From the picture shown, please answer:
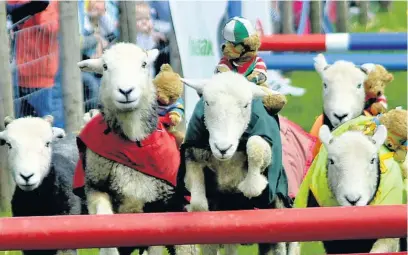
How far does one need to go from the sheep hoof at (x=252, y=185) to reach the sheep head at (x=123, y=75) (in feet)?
2.65

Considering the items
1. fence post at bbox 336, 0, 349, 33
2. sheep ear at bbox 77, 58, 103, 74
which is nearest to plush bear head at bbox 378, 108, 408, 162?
sheep ear at bbox 77, 58, 103, 74

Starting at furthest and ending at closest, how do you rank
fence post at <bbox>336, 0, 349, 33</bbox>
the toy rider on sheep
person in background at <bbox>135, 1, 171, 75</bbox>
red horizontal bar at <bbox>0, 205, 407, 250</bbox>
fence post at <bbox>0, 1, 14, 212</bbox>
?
fence post at <bbox>336, 0, 349, 33</bbox>, person in background at <bbox>135, 1, 171, 75</bbox>, fence post at <bbox>0, 1, 14, 212</bbox>, the toy rider on sheep, red horizontal bar at <bbox>0, 205, 407, 250</bbox>

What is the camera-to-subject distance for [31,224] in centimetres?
712

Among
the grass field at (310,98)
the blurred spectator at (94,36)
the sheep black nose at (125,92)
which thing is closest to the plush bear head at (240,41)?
the sheep black nose at (125,92)

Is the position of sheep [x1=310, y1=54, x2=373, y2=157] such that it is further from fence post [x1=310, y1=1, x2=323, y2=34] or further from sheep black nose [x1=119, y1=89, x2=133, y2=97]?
fence post [x1=310, y1=1, x2=323, y2=34]

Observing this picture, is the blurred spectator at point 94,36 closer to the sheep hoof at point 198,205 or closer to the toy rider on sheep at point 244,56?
the toy rider on sheep at point 244,56

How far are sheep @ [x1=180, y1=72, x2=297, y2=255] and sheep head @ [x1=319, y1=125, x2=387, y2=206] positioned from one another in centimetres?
41

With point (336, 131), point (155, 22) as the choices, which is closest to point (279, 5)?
point (155, 22)

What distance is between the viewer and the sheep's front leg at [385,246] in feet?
27.6

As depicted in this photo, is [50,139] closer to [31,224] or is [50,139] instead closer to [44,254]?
[44,254]

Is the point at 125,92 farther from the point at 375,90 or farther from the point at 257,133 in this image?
the point at 375,90

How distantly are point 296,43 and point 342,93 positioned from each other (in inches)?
193

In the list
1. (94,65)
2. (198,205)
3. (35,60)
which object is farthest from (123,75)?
(35,60)

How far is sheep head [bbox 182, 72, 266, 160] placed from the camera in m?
7.50
